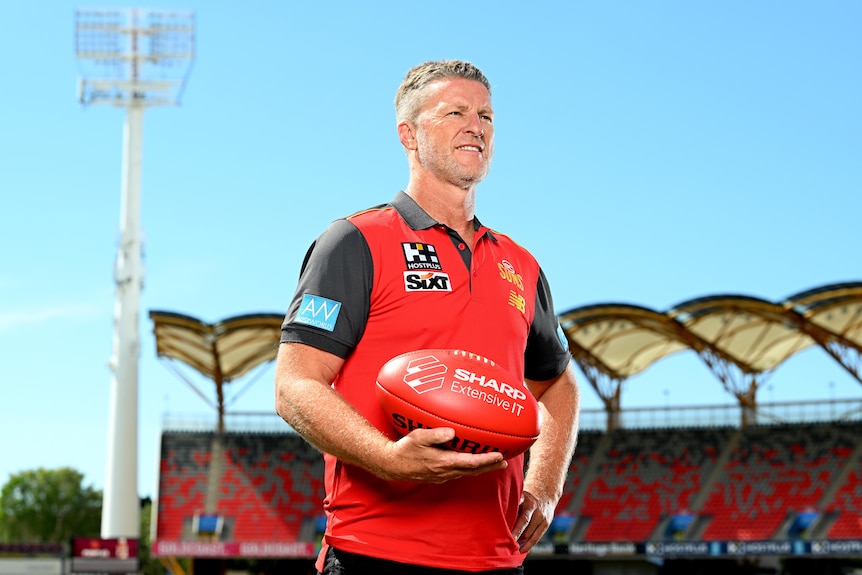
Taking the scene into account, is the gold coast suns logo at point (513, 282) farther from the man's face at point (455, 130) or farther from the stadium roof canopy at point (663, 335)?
the stadium roof canopy at point (663, 335)

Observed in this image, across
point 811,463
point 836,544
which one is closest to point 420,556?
point 836,544

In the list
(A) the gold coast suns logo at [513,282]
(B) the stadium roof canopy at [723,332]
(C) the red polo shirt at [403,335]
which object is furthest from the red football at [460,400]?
(B) the stadium roof canopy at [723,332]

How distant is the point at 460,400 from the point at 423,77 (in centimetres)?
110

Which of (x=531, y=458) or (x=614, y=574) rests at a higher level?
(x=531, y=458)

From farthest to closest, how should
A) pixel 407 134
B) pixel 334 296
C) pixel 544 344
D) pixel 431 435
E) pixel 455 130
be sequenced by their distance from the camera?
pixel 544 344, pixel 407 134, pixel 455 130, pixel 334 296, pixel 431 435

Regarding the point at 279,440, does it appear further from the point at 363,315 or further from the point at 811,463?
the point at 363,315

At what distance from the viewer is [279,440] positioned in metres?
43.8

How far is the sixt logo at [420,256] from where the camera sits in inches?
121

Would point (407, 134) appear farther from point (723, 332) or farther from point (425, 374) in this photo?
point (723, 332)

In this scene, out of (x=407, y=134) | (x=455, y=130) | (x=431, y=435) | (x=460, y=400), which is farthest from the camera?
(x=407, y=134)

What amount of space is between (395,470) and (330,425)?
23 centimetres

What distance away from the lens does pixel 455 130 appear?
324 centimetres

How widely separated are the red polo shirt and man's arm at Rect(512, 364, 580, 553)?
0.11 metres

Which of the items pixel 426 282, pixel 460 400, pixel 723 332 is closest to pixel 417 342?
pixel 426 282
